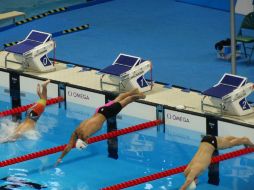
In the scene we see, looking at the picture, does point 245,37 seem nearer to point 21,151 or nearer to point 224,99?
point 224,99

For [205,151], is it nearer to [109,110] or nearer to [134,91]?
[109,110]

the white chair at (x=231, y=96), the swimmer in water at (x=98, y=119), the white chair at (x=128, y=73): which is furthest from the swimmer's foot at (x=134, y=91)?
the white chair at (x=231, y=96)

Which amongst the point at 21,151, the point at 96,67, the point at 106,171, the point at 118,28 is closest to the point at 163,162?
the point at 106,171

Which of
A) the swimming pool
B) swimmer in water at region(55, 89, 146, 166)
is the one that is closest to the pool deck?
the swimming pool

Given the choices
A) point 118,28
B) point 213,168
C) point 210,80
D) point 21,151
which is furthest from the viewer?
point 118,28

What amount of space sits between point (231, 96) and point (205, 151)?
5.07 feet

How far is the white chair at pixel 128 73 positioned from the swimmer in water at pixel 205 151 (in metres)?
2.45

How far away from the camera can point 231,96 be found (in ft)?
45.5

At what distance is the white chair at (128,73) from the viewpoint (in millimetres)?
14927

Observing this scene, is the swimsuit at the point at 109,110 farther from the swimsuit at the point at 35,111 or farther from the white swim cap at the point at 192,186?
the white swim cap at the point at 192,186

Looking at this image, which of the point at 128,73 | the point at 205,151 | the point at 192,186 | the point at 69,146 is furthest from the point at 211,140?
the point at 128,73

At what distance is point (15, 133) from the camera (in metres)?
14.0

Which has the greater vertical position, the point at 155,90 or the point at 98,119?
the point at 98,119

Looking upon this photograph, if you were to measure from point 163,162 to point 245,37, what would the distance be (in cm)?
395
